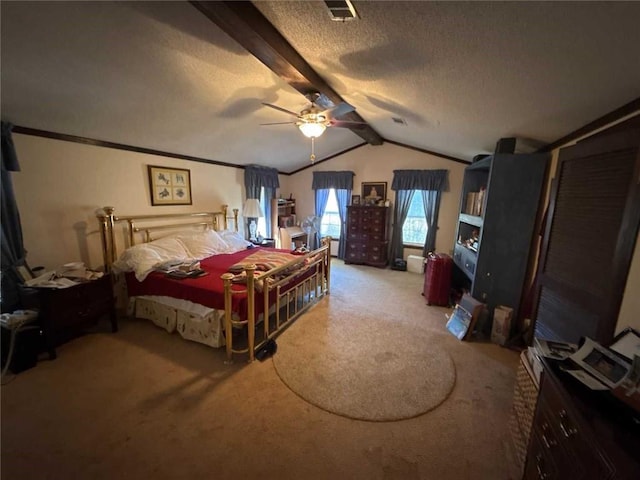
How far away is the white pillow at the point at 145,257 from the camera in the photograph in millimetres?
2822

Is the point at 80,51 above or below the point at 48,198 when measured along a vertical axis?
above

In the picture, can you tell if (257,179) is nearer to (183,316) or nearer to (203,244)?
(203,244)

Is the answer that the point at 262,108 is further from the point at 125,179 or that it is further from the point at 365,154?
the point at 365,154

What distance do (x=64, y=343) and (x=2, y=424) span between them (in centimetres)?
94

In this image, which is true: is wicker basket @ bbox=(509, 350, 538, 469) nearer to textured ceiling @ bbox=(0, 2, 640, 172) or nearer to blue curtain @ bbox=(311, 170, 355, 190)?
textured ceiling @ bbox=(0, 2, 640, 172)

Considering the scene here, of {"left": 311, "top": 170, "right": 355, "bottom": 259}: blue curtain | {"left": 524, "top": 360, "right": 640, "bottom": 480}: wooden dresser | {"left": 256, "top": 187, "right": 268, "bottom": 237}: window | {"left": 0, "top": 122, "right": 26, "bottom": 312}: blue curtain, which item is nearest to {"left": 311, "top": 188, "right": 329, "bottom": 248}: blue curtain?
{"left": 311, "top": 170, "right": 355, "bottom": 259}: blue curtain

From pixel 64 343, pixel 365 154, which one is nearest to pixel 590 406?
pixel 64 343

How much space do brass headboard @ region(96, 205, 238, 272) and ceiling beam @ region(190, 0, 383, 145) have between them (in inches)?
97.0

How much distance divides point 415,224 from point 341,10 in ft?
15.5

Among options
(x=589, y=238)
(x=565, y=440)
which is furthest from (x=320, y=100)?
(x=565, y=440)

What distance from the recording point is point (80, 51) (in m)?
1.66

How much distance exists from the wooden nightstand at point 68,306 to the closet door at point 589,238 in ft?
13.4

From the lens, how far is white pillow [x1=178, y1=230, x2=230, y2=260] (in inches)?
142

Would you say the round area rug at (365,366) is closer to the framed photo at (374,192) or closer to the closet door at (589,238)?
the closet door at (589,238)
